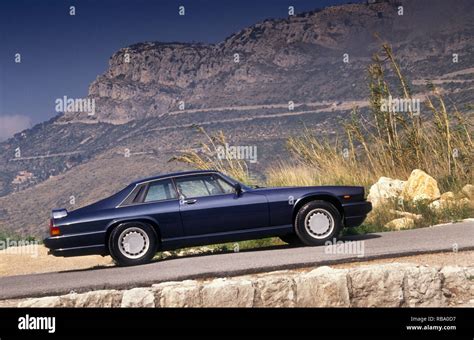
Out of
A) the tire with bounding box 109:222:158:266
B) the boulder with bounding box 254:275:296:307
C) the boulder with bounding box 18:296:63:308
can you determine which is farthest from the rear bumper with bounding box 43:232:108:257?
the boulder with bounding box 254:275:296:307

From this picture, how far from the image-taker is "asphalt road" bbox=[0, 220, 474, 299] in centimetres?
1018

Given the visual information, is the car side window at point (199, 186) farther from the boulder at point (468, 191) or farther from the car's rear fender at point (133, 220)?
the boulder at point (468, 191)

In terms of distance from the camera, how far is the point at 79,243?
11.7m

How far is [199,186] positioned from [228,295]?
449cm

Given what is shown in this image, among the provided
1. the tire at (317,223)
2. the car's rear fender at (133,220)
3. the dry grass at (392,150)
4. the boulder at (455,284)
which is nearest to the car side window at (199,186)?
the car's rear fender at (133,220)

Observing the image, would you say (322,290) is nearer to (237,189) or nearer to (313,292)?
(313,292)

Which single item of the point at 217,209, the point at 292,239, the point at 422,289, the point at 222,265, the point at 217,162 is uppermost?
the point at 217,162

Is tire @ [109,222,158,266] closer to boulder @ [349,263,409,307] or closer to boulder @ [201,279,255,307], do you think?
boulder @ [201,279,255,307]

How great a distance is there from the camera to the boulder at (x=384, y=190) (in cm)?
1673

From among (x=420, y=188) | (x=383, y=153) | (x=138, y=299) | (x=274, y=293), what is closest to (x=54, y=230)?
(x=138, y=299)

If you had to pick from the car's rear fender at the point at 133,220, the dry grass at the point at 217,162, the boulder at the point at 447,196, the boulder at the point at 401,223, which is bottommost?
the boulder at the point at 401,223

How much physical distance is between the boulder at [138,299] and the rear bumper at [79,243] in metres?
3.69

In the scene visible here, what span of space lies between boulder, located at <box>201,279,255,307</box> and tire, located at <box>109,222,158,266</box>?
3909mm
